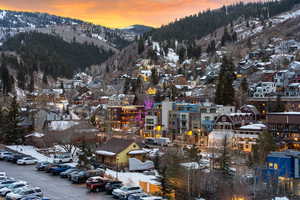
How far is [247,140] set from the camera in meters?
57.8

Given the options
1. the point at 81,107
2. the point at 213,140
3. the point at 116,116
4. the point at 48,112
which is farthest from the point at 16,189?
the point at 81,107

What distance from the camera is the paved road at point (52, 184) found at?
30781 millimetres

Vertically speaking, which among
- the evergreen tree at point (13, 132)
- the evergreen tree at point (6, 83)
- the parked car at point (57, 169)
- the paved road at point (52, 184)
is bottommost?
the paved road at point (52, 184)

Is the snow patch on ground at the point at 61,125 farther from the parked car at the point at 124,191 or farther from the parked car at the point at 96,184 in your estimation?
the parked car at the point at 124,191

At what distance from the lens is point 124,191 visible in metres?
30.1

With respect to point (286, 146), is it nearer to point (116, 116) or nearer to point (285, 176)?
point (285, 176)

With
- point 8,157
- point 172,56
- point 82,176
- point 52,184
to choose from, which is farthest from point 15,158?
point 172,56

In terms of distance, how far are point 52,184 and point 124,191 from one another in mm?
8732

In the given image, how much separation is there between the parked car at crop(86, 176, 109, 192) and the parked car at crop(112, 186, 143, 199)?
8.25 feet

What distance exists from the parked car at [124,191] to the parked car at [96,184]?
8.25ft

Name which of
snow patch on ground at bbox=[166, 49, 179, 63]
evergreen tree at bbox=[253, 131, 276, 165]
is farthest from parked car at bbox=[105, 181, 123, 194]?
snow patch on ground at bbox=[166, 49, 179, 63]

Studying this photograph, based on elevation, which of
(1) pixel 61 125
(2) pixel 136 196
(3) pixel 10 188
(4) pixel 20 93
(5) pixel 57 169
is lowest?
(2) pixel 136 196

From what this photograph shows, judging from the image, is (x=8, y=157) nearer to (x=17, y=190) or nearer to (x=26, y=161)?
(x=26, y=161)

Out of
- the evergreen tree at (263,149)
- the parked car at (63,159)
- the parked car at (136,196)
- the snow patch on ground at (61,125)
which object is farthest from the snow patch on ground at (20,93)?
the parked car at (136,196)
